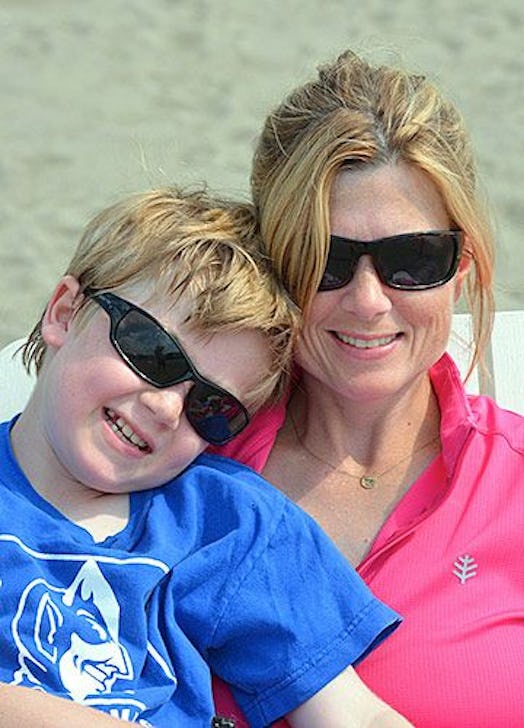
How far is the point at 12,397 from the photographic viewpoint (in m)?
→ 2.81

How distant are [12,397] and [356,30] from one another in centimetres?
494

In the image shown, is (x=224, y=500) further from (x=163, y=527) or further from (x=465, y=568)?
(x=465, y=568)

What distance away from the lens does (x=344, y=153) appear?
2150mm

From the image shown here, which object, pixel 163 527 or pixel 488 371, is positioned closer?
pixel 163 527

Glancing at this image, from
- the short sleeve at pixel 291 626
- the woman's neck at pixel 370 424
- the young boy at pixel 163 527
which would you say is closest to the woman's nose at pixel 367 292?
the young boy at pixel 163 527

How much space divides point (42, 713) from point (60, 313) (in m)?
0.60

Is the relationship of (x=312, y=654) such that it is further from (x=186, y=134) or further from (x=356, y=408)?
(x=186, y=134)

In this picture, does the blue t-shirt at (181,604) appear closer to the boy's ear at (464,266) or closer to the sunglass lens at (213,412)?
the sunglass lens at (213,412)

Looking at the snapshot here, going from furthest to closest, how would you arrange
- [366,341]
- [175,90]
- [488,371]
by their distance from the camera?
[175,90], [488,371], [366,341]

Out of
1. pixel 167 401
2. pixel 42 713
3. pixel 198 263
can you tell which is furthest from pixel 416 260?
pixel 42 713

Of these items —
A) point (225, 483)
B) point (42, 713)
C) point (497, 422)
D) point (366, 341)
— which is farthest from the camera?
point (497, 422)

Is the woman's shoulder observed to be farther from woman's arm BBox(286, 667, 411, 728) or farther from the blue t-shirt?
woman's arm BBox(286, 667, 411, 728)

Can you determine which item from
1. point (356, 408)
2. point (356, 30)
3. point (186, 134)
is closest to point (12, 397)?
point (356, 408)

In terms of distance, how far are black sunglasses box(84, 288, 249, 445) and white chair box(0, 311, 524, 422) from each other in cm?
80
